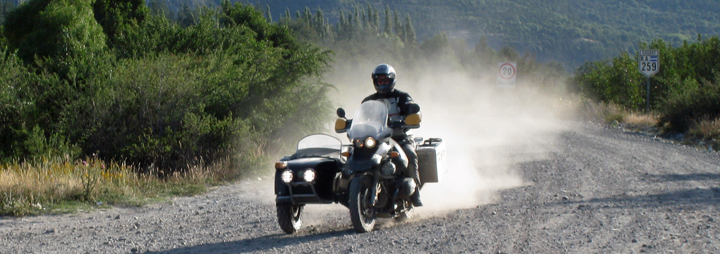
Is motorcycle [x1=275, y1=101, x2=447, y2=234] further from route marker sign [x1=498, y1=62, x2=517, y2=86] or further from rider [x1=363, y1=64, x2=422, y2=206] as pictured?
route marker sign [x1=498, y1=62, x2=517, y2=86]

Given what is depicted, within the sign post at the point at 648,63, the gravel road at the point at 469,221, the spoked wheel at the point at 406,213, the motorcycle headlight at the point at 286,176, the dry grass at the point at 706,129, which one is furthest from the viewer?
the sign post at the point at 648,63

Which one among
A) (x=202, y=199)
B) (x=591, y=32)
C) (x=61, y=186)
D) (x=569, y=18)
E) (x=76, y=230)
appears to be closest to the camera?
(x=76, y=230)

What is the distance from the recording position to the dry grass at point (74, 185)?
9.87 meters

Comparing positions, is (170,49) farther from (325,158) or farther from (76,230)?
(325,158)

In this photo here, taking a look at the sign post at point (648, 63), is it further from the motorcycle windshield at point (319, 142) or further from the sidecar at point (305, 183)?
the sidecar at point (305, 183)

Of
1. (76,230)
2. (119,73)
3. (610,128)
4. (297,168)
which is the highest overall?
(119,73)

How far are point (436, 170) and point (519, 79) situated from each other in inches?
1632

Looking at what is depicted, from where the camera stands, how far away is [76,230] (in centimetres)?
823

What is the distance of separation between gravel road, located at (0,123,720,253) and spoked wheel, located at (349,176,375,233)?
13cm

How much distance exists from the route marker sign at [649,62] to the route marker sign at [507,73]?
8.84 metres

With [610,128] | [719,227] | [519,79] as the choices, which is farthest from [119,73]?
[519,79]

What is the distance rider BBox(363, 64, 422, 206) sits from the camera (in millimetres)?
7977

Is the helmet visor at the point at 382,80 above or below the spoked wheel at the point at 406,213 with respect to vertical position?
above

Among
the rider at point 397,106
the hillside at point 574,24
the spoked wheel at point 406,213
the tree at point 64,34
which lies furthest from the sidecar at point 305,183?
the hillside at point 574,24
